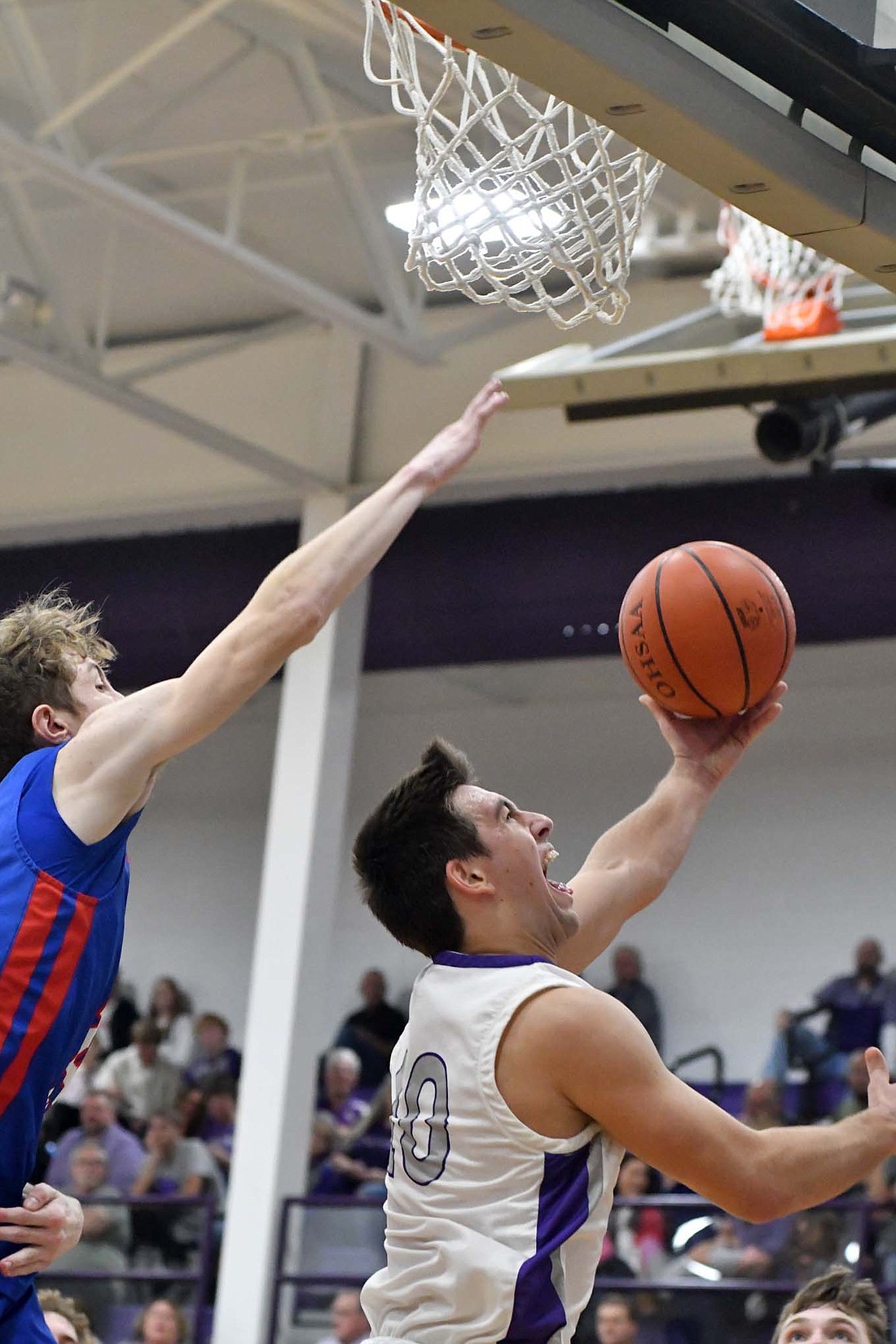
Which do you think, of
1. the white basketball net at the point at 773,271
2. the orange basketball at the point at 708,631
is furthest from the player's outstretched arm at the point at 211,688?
the white basketball net at the point at 773,271

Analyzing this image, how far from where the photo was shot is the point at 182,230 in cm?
855

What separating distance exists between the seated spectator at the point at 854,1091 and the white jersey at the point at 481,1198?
6980mm

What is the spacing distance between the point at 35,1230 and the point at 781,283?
14.2 ft

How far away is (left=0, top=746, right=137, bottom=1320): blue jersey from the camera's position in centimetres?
240

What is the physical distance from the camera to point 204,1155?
33.2 ft

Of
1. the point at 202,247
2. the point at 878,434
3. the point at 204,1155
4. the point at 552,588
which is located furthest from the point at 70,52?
the point at 204,1155

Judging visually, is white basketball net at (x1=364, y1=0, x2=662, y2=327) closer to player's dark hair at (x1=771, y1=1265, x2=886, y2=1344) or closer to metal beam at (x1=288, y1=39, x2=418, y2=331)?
player's dark hair at (x1=771, y1=1265, x2=886, y2=1344)

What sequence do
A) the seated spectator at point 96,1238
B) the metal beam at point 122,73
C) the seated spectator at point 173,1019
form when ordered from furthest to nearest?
the seated spectator at point 173,1019 → the seated spectator at point 96,1238 → the metal beam at point 122,73

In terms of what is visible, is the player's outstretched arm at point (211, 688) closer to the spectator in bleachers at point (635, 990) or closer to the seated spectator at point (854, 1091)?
the seated spectator at point (854, 1091)

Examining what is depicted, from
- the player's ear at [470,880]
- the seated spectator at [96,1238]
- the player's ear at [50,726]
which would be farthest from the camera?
the seated spectator at [96,1238]

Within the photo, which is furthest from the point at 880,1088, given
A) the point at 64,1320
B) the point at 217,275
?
the point at 217,275

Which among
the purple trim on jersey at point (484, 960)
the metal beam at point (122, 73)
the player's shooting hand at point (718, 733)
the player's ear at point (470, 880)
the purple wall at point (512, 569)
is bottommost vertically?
the purple trim on jersey at point (484, 960)

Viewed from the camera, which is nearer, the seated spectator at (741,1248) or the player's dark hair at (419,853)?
the player's dark hair at (419,853)

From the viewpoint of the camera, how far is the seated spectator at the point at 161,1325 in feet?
27.0
